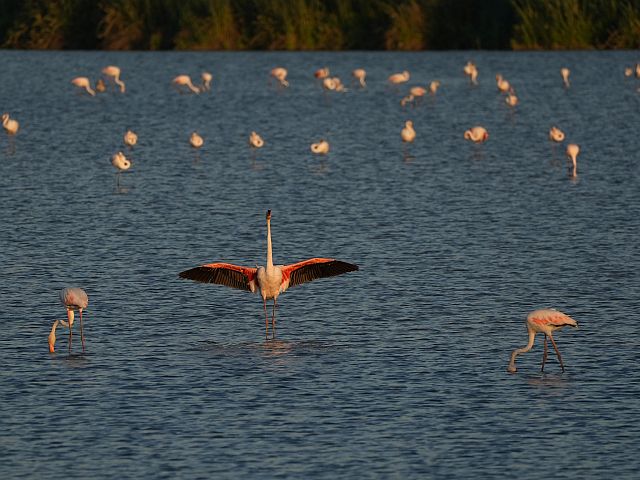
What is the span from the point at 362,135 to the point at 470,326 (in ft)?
77.4

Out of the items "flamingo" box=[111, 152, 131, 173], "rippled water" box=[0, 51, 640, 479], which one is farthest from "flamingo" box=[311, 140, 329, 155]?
"flamingo" box=[111, 152, 131, 173]

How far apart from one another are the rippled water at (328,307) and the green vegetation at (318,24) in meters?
19.5

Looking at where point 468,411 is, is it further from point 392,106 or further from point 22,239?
point 392,106

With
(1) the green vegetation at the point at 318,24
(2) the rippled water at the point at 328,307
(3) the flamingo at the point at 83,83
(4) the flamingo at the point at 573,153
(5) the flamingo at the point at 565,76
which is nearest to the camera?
(2) the rippled water at the point at 328,307

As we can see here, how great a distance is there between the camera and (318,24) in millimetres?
65500

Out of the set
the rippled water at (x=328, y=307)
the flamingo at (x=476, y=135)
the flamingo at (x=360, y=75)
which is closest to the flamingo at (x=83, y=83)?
the flamingo at (x=360, y=75)

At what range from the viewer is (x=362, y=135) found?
41781 mm

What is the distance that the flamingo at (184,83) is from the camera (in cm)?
5341

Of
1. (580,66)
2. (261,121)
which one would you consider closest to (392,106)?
(261,121)

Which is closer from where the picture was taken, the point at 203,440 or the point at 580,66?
the point at 203,440

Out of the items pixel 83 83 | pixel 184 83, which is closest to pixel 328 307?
pixel 83 83

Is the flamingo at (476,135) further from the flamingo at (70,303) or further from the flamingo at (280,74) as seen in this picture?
the flamingo at (70,303)

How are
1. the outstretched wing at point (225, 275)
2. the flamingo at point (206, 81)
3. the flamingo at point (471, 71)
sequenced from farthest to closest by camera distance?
the flamingo at point (471, 71), the flamingo at point (206, 81), the outstretched wing at point (225, 275)

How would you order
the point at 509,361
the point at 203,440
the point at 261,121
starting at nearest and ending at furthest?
the point at 203,440 → the point at 509,361 → the point at 261,121
